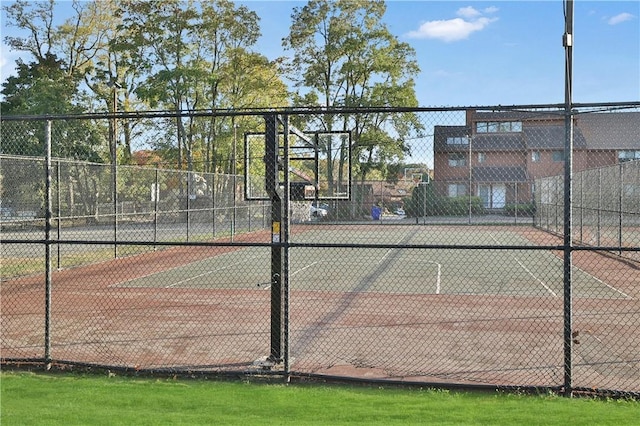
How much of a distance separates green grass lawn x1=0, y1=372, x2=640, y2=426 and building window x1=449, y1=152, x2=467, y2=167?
619 cm

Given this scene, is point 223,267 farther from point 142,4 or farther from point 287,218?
point 142,4

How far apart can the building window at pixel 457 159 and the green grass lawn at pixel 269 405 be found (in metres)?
6.19

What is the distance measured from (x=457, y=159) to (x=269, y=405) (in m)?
7.85

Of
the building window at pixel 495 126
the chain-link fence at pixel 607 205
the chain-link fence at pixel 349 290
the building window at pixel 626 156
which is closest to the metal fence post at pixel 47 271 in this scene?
the chain-link fence at pixel 349 290

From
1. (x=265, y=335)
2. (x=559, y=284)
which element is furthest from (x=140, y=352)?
(x=559, y=284)

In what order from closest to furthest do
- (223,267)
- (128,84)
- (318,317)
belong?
(318,317)
(223,267)
(128,84)

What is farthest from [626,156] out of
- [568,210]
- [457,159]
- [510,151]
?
[568,210]

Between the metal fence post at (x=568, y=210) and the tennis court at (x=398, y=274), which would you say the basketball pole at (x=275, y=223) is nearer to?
the tennis court at (x=398, y=274)

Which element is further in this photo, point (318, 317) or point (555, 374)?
point (318, 317)

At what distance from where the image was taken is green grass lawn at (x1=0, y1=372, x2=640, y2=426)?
17.3ft

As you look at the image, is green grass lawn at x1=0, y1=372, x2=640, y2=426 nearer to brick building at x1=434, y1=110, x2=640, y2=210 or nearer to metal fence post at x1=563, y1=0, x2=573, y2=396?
metal fence post at x1=563, y1=0, x2=573, y2=396

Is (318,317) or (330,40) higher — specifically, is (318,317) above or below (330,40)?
below

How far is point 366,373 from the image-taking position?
688 centimetres

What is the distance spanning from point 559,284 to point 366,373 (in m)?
8.91
